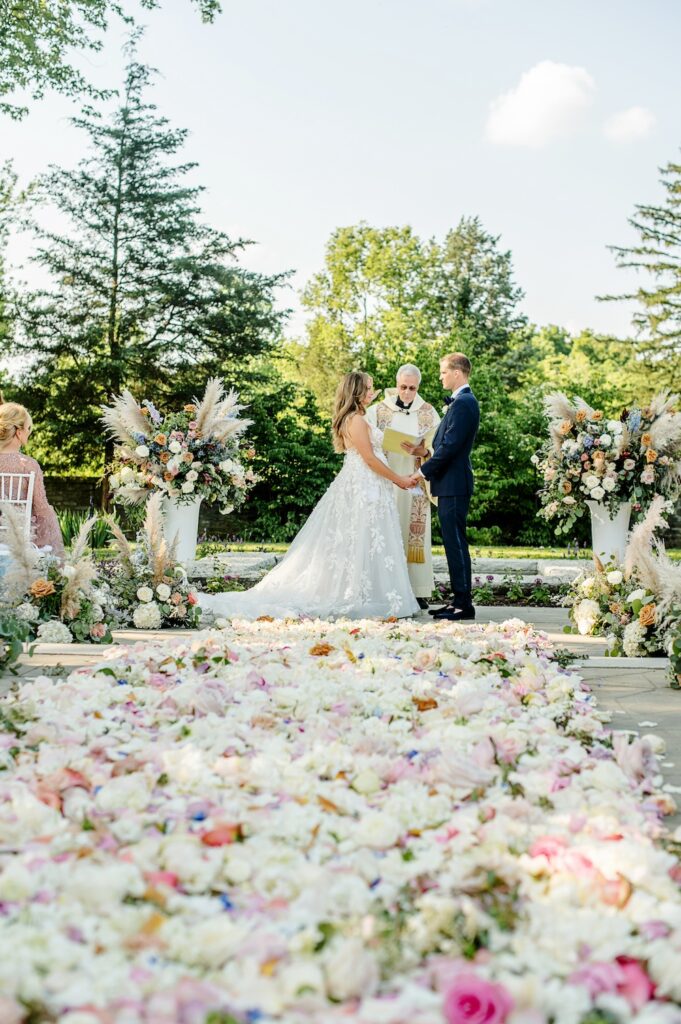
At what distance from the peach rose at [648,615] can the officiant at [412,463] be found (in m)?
Answer: 2.84

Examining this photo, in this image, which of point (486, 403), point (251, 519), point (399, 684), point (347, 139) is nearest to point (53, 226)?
point (347, 139)

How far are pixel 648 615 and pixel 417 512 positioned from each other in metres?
3.06

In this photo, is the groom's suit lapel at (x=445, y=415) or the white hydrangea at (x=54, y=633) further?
the groom's suit lapel at (x=445, y=415)

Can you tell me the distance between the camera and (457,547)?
23.9ft

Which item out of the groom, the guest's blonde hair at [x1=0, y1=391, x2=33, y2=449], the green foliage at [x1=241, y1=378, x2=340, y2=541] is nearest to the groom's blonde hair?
the groom

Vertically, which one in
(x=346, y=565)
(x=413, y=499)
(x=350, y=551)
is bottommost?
(x=346, y=565)

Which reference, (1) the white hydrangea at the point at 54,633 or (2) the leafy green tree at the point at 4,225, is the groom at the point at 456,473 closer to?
(1) the white hydrangea at the point at 54,633

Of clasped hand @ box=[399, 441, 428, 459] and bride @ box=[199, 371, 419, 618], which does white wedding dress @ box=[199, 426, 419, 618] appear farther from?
clasped hand @ box=[399, 441, 428, 459]

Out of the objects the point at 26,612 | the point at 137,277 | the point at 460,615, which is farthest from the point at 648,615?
the point at 137,277

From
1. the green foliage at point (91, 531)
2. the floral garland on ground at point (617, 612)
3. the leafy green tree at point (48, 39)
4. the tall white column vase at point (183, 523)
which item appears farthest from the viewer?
the leafy green tree at point (48, 39)

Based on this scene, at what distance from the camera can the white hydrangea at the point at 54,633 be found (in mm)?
5715

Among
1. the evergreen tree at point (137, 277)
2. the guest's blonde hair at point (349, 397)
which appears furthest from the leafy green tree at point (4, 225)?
the guest's blonde hair at point (349, 397)

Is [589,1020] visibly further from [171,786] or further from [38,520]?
[38,520]

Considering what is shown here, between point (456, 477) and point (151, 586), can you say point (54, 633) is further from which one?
point (456, 477)
